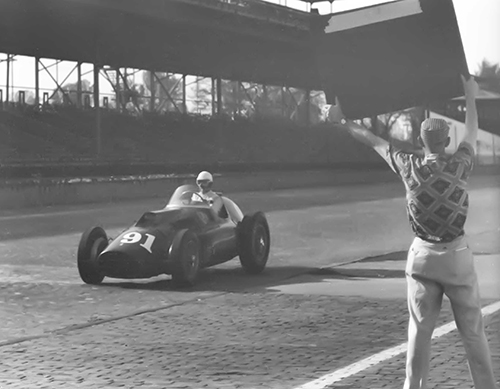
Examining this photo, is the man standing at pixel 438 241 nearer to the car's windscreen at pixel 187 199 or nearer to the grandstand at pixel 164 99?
the car's windscreen at pixel 187 199

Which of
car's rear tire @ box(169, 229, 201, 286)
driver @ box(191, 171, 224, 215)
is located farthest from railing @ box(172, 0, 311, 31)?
car's rear tire @ box(169, 229, 201, 286)

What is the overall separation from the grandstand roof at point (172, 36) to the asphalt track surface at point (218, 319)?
21.4 m

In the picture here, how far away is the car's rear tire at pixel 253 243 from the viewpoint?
1451cm

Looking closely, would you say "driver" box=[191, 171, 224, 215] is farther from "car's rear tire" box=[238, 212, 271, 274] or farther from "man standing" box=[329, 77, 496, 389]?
"man standing" box=[329, 77, 496, 389]

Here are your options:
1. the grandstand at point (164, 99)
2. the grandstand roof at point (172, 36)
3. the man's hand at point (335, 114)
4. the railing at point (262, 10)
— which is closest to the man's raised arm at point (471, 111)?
the man's hand at point (335, 114)

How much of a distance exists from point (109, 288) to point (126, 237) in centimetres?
66

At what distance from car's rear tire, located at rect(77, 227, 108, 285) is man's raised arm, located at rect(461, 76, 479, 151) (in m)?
→ 8.03

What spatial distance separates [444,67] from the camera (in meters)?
7.76

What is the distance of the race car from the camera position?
43.0 ft

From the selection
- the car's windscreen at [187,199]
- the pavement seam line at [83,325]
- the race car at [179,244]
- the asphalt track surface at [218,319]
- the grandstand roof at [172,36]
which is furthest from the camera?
the grandstand roof at [172,36]

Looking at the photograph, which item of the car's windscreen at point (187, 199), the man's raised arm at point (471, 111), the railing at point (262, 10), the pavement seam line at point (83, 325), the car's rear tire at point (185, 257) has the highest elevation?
the railing at point (262, 10)

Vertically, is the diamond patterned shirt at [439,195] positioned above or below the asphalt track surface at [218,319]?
above

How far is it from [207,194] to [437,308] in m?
8.88

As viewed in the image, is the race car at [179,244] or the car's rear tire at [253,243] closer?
the race car at [179,244]
